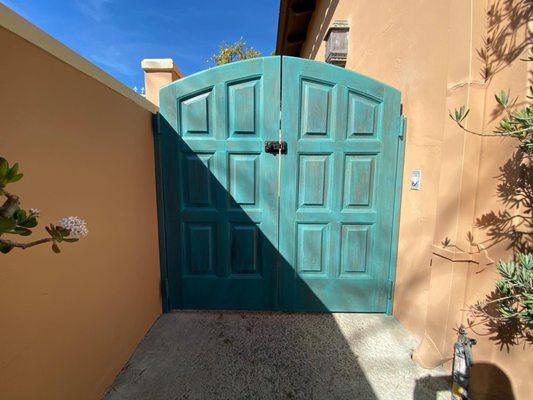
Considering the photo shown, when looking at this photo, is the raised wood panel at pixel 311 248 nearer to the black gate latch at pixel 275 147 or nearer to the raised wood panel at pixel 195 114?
the black gate latch at pixel 275 147

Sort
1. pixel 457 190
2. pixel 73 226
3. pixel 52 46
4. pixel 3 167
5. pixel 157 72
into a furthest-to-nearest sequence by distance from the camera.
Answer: pixel 157 72, pixel 457 190, pixel 52 46, pixel 73 226, pixel 3 167

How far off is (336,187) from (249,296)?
1340 millimetres

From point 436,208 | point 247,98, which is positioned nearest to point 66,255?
point 247,98

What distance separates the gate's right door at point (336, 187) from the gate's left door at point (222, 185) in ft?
0.51

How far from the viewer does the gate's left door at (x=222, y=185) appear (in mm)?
2334

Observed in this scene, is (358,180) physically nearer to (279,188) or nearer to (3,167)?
(279,188)

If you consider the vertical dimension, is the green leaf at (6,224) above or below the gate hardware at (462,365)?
above

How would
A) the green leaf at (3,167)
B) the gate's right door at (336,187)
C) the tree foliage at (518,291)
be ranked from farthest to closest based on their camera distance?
the gate's right door at (336,187), the tree foliage at (518,291), the green leaf at (3,167)

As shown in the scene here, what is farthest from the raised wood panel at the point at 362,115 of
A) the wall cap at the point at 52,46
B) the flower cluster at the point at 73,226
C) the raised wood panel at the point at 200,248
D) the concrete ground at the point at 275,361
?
the flower cluster at the point at 73,226

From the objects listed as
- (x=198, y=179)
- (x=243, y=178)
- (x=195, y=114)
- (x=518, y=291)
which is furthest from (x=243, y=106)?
(x=518, y=291)

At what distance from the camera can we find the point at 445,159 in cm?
173

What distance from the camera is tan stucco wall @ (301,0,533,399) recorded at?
1503mm

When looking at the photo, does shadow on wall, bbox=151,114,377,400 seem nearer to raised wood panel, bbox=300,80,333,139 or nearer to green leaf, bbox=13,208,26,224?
raised wood panel, bbox=300,80,333,139

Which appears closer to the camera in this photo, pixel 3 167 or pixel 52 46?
pixel 3 167
